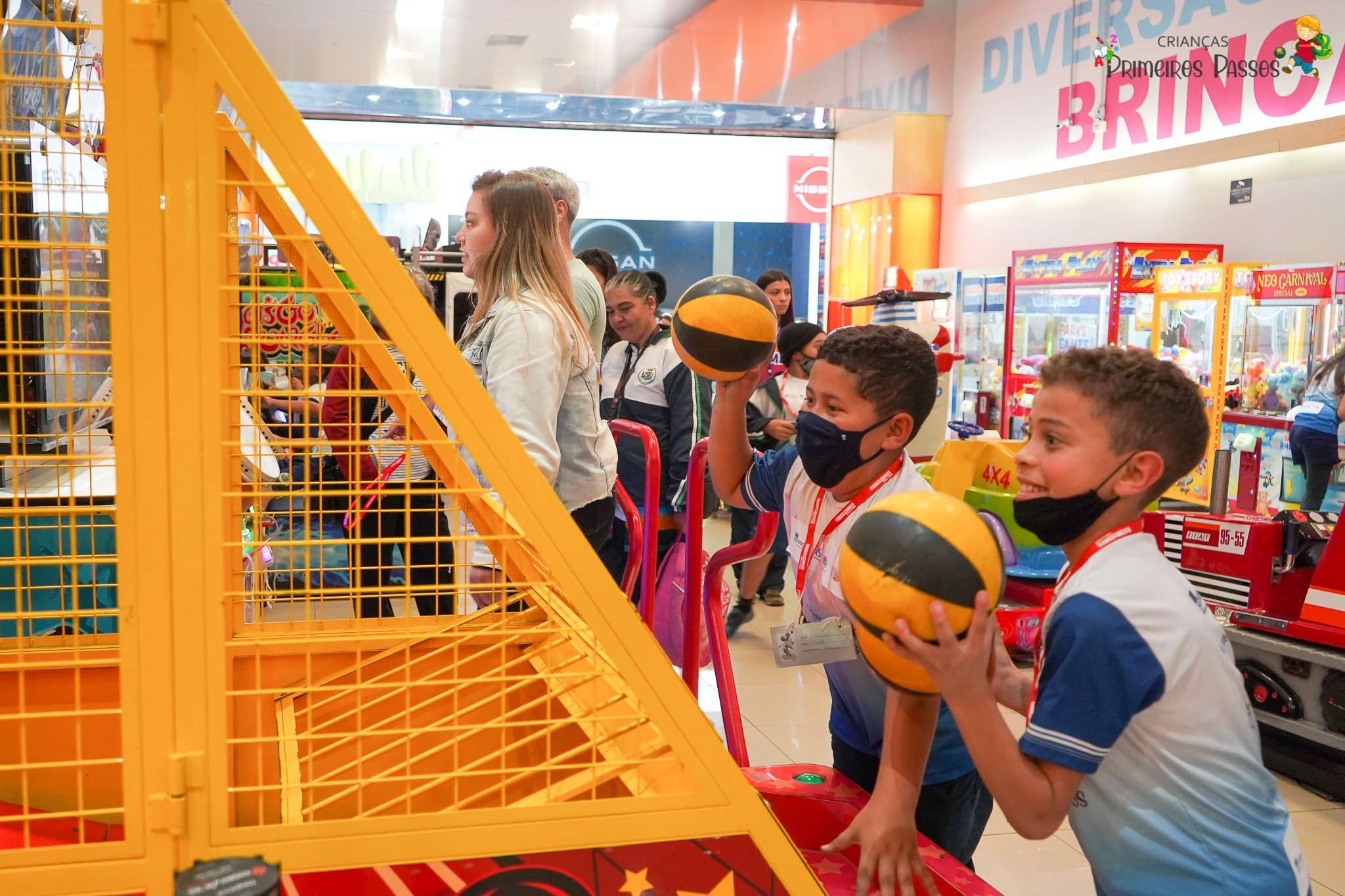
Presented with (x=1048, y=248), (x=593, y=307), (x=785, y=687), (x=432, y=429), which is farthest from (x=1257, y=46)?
(x=432, y=429)

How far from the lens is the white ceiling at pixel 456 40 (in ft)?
36.0

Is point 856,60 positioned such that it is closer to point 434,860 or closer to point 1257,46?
point 1257,46

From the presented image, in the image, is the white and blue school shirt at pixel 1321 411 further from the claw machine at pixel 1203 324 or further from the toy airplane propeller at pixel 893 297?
the toy airplane propeller at pixel 893 297

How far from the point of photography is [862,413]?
6.36 feet

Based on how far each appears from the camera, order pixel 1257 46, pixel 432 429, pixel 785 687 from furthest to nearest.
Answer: pixel 1257 46
pixel 785 687
pixel 432 429

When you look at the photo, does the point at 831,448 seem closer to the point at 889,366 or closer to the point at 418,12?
the point at 889,366

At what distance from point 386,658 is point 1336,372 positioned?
22.3ft

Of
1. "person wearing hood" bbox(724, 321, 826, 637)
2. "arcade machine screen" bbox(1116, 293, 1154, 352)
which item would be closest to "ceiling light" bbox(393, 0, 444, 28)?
"person wearing hood" bbox(724, 321, 826, 637)

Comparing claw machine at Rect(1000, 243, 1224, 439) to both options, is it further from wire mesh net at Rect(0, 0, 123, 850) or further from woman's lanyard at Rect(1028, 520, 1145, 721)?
woman's lanyard at Rect(1028, 520, 1145, 721)

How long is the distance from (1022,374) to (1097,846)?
29.9 feet

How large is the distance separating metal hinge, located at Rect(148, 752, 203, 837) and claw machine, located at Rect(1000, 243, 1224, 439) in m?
8.04


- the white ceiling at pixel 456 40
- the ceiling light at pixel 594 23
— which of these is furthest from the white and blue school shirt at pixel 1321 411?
the ceiling light at pixel 594 23

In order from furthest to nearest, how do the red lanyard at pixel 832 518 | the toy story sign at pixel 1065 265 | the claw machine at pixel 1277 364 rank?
the toy story sign at pixel 1065 265
the claw machine at pixel 1277 364
the red lanyard at pixel 832 518

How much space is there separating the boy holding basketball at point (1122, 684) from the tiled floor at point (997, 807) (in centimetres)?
185
